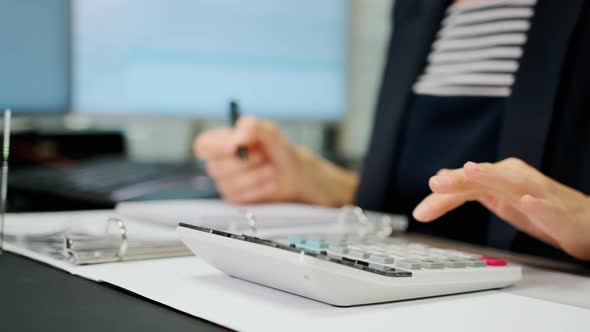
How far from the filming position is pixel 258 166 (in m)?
1.08

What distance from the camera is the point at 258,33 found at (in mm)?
1193

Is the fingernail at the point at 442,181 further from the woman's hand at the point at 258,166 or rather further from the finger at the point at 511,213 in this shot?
the woman's hand at the point at 258,166

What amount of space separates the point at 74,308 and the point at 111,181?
67 cm

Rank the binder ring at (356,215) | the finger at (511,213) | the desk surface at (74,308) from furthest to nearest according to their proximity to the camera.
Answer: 1. the binder ring at (356,215)
2. the finger at (511,213)
3. the desk surface at (74,308)

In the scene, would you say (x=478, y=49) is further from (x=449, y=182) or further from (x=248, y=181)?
(x=449, y=182)

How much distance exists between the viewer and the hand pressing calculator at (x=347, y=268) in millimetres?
447

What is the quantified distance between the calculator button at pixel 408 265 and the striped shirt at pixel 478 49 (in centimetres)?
53

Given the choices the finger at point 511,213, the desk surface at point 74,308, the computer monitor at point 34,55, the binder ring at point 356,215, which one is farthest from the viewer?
the binder ring at point 356,215

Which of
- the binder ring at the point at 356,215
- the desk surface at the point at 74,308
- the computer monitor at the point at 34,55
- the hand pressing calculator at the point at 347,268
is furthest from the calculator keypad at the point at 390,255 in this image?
the computer monitor at the point at 34,55

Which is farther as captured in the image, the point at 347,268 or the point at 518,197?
the point at 518,197

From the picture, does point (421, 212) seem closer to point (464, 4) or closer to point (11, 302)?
point (11, 302)

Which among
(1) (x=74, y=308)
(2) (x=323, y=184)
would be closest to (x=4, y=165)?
(1) (x=74, y=308)

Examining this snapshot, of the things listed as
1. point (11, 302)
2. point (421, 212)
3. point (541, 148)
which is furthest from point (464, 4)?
point (11, 302)

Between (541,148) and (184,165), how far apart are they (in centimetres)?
76
